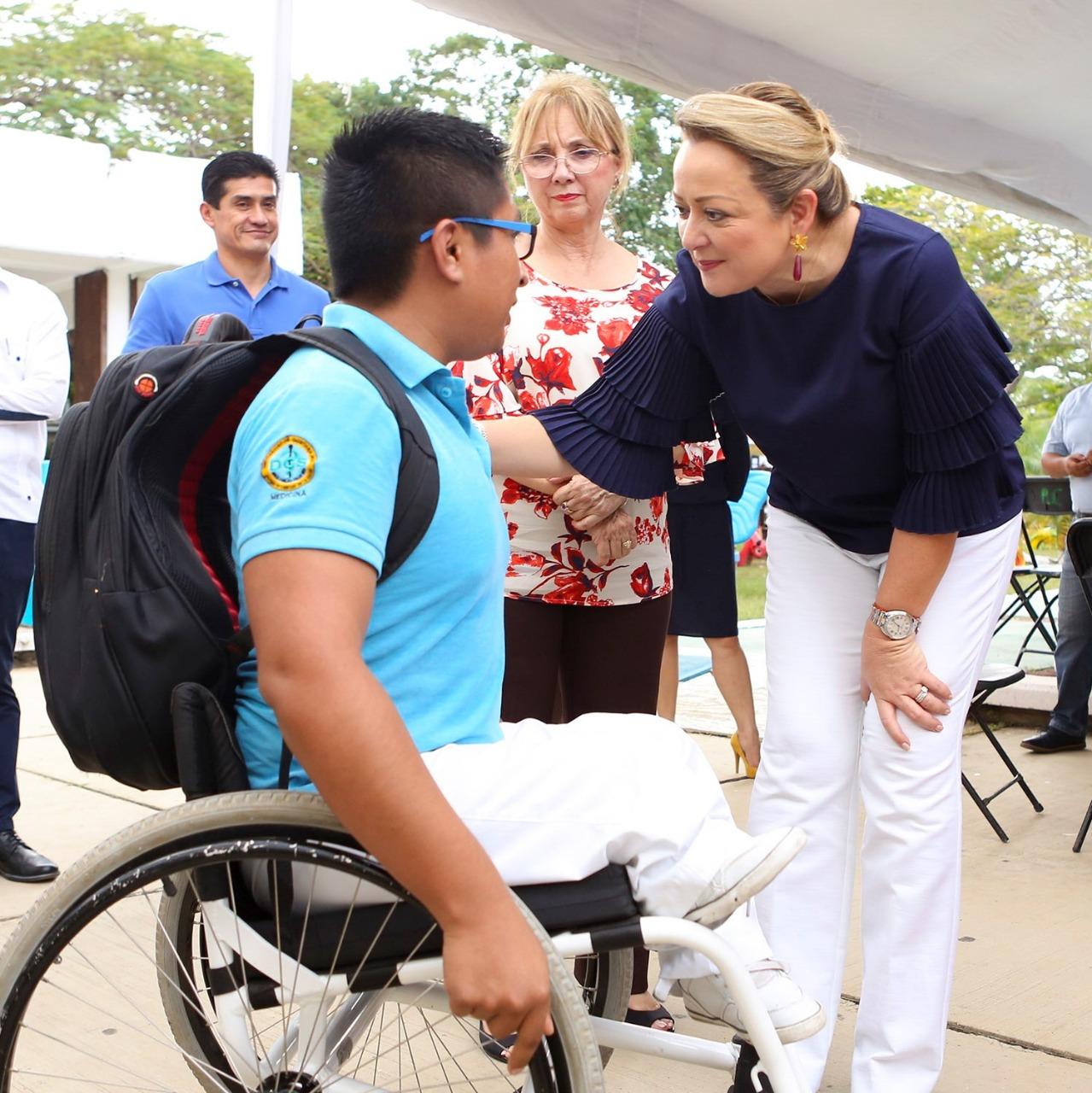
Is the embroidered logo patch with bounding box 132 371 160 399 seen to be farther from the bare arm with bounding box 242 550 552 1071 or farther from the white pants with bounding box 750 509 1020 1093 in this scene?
the white pants with bounding box 750 509 1020 1093

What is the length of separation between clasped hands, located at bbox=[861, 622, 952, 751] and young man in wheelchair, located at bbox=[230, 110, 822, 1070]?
0.76m

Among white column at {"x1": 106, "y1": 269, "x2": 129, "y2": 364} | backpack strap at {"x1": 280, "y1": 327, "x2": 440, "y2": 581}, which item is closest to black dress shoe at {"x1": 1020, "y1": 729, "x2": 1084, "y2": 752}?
backpack strap at {"x1": 280, "y1": 327, "x2": 440, "y2": 581}

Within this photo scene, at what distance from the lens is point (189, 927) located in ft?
6.34

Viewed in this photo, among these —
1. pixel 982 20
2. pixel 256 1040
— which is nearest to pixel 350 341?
pixel 256 1040

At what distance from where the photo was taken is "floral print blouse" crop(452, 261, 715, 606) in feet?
9.66

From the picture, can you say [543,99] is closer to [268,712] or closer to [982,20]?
[268,712]

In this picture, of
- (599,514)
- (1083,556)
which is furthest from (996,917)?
(599,514)

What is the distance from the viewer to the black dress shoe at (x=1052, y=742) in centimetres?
579

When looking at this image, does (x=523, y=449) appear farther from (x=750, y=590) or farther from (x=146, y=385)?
(x=750, y=590)

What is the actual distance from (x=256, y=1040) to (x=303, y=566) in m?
0.69

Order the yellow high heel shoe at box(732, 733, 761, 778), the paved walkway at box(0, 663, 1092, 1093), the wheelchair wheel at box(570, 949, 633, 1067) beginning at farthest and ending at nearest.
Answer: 1. the yellow high heel shoe at box(732, 733, 761, 778)
2. the paved walkway at box(0, 663, 1092, 1093)
3. the wheelchair wheel at box(570, 949, 633, 1067)

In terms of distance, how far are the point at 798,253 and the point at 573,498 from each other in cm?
76

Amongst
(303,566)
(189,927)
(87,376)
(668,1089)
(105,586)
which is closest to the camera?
(303,566)

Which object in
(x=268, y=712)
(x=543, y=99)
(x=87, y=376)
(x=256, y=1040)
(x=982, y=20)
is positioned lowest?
(x=87, y=376)
